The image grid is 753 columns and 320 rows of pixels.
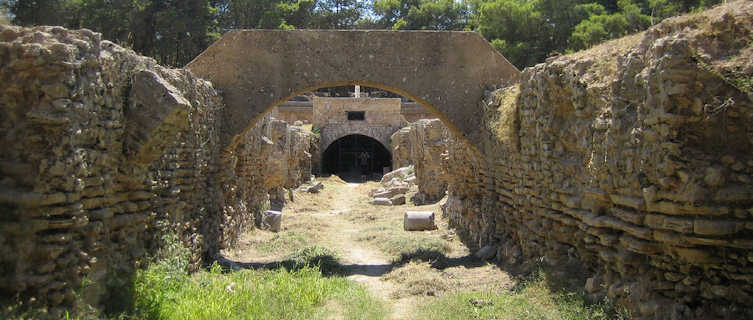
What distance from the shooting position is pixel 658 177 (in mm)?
3887

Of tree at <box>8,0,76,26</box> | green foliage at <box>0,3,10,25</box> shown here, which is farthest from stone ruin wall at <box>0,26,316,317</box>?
tree at <box>8,0,76,26</box>

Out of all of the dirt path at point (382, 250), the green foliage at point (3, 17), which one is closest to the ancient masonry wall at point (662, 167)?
the dirt path at point (382, 250)

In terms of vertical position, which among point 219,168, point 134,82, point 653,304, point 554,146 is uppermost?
point 134,82

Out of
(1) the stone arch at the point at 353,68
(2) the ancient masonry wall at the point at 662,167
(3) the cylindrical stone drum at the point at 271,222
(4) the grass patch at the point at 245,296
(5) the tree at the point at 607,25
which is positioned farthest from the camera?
(5) the tree at the point at 607,25

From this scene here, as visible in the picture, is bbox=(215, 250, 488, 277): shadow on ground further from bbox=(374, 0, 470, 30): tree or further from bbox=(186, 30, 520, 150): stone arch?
bbox=(374, 0, 470, 30): tree

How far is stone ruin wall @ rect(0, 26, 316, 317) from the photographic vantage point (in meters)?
3.64

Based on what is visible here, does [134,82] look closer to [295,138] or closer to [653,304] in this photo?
[653,304]

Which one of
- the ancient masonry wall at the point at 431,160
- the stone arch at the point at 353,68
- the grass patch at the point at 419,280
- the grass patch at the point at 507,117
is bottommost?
the grass patch at the point at 419,280

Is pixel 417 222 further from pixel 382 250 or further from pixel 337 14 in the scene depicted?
pixel 337 14

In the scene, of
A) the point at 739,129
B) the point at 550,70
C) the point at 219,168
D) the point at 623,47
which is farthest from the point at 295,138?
the point at 739,129

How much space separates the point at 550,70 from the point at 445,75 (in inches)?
113

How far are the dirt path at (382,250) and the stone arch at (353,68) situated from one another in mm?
2098

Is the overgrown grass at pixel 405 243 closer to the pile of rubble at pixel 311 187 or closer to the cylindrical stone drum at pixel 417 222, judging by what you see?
the cylindrical stone drum at pixel 417 222

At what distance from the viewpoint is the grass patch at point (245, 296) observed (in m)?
4.90
